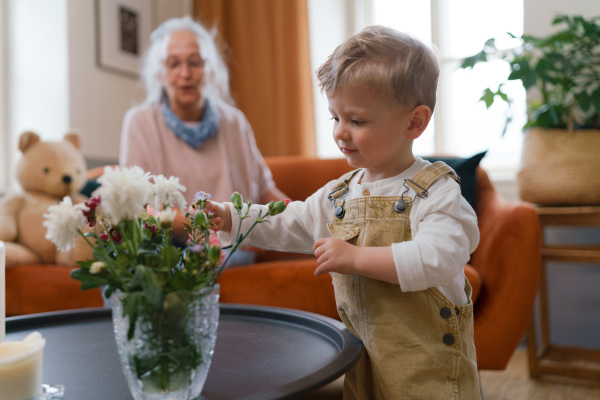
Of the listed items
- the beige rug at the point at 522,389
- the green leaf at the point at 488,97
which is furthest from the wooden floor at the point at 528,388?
the green leaf at the point at 488,97

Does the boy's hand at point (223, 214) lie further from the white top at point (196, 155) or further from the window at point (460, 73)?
the window at point (460, 73)

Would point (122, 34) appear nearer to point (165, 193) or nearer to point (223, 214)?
point (223, 214)

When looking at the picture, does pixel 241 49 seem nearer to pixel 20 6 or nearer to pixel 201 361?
pixel 20 6

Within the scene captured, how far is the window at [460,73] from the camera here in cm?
287

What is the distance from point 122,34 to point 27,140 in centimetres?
121

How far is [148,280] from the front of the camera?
50 cm

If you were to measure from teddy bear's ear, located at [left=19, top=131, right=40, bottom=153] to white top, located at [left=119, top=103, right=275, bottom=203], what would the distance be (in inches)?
17.4

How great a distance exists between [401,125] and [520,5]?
98.4 inches

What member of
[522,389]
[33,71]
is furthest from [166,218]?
[33,71]

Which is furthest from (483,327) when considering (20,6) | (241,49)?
(20,6)

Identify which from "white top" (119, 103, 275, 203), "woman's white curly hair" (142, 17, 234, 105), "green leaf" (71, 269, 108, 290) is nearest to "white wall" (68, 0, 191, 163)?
"woman's white curly hair" (142, 17, 234, 105)

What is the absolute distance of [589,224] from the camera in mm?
1854

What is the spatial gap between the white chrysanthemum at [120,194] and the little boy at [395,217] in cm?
28

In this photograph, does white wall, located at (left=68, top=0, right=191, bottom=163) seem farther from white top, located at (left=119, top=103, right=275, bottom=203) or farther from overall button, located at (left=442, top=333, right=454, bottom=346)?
overall button, located at (left=442, top=333, right=454, bottom=346)
